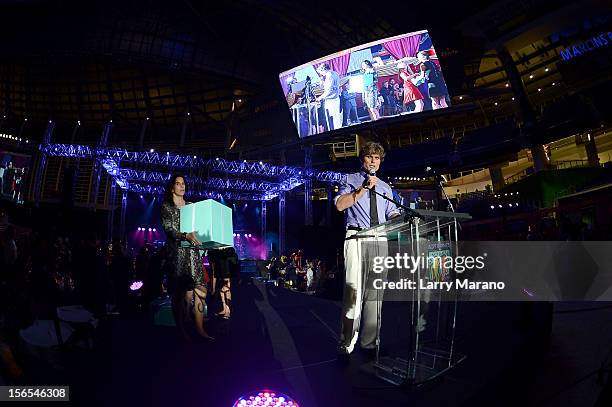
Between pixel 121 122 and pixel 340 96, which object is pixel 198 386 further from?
pixel 121 122

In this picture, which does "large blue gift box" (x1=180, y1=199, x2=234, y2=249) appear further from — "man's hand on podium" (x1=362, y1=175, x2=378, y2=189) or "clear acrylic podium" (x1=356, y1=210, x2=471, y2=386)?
"man's hand on podium" (x1=362, y1=175, x2=378, y2=189)

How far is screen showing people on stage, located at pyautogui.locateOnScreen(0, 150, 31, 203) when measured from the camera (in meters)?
11.2

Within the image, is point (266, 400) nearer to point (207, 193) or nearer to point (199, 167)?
point (199, 167)

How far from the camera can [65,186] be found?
13.2m

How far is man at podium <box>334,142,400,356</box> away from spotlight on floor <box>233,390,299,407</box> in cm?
109

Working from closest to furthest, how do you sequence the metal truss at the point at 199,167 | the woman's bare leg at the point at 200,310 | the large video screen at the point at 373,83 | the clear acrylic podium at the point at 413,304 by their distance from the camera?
the clear acrylic podium at the point at 413,304, the woman's bare leg at the point at 200,310, the large video screen at the point at 373,83, the metal truss at the point at 199,167

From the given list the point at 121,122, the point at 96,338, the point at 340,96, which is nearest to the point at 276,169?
the point at 340,96

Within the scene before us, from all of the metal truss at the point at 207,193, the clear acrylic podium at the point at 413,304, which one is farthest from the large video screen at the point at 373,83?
the clear acrylic podium at the point at 413,304

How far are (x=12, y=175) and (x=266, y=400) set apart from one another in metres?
13.8

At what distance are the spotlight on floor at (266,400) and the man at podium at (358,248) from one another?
1.09 metres

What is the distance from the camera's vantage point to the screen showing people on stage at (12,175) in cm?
1120

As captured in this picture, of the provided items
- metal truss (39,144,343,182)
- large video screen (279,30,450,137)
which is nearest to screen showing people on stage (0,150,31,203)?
metal truss (39,144,343,182)

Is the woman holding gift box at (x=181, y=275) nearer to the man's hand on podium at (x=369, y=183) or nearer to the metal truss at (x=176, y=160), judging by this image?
the man's hand on podium at (x=369, y=183)

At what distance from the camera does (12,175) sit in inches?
455
